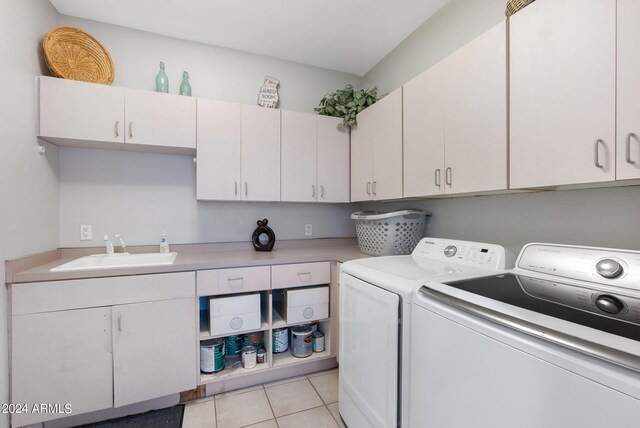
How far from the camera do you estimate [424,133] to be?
1662 mm

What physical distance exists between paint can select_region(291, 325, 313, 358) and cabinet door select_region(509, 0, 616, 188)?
1684 millimetres

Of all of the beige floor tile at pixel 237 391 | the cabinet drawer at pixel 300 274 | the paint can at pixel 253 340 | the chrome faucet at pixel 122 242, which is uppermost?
the chrome faucet at pixel 122 242

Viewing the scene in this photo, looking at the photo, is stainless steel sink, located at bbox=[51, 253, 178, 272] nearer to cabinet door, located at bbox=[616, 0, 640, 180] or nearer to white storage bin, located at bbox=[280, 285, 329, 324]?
A: white storage bin, located at bbox=[280, 285, 329, 324]

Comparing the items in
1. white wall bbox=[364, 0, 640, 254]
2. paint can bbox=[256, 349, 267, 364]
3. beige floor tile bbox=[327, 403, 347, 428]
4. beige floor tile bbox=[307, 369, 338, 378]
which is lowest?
beige floor tile bbox=[327, 403, 347, 428]

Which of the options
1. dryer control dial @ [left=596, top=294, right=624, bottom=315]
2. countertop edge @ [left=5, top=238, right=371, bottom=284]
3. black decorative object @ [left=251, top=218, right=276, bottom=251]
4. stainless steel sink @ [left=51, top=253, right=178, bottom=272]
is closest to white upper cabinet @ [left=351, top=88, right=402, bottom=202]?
countertop edge @ [left=5, top=238, right=371, bottom=284]

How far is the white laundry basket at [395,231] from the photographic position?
2.00m

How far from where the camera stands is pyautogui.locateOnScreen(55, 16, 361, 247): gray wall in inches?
78.9

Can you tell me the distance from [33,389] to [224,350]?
98 cm

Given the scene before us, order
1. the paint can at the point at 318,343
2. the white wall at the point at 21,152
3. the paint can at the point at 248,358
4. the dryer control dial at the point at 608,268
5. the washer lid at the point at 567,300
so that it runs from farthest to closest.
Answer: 1. the paint can at the point at 318,343
2. the paint can at the point at 248,358
3. the white wall at the point at 21,152
4. the dryer control dial at the point at 608,268
5. the washer lid at the point at 567,300

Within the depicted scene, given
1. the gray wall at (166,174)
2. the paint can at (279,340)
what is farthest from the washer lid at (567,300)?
the gray wall at (166,174)

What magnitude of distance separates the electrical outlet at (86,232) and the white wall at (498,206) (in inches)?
93.2

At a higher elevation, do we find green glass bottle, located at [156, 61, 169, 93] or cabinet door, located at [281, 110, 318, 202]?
green glass bottle, located at [156, 61, 169, 93]

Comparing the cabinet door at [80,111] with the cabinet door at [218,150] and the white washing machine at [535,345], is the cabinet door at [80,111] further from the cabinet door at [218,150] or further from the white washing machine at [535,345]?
the white washing machine at [535,345]

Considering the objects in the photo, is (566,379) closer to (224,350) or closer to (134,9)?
(224,350)
